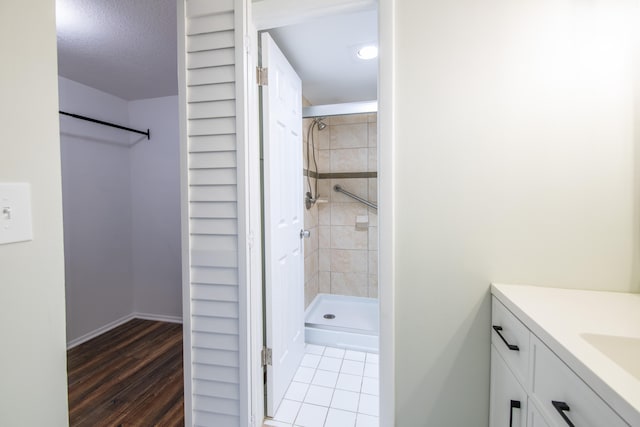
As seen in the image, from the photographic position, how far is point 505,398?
1.02 metres

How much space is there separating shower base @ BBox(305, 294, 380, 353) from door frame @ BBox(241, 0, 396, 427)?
2.71 ft

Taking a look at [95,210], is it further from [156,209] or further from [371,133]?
[371,133]

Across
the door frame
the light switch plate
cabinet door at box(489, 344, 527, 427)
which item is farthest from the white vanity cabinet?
the light switch plate

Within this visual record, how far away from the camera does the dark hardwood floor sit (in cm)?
168

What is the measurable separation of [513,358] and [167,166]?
10.4 ft

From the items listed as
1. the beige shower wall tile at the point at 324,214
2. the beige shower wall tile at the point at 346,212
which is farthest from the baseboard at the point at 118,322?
the beige shower wall tile at the point at 346,212

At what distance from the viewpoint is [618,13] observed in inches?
40.0

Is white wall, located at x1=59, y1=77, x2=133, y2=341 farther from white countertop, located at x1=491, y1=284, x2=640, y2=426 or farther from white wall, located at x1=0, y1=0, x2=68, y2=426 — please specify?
white countertop, located at x1=491, y1=284, x2=640, y2=426

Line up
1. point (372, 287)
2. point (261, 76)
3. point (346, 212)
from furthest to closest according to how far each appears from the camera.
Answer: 1. point (346, 212)
2. point (372, 287)
3. point (261, 76)

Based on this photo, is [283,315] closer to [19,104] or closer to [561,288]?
[561,288]

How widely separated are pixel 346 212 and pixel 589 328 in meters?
2.53

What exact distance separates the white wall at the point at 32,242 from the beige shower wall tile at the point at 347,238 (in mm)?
2716

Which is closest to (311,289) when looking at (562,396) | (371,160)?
(371,160)

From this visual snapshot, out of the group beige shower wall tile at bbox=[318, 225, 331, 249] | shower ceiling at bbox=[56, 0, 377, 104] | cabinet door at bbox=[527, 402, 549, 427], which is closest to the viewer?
cabinet door at bbox=[527, 402, 549, 427]
